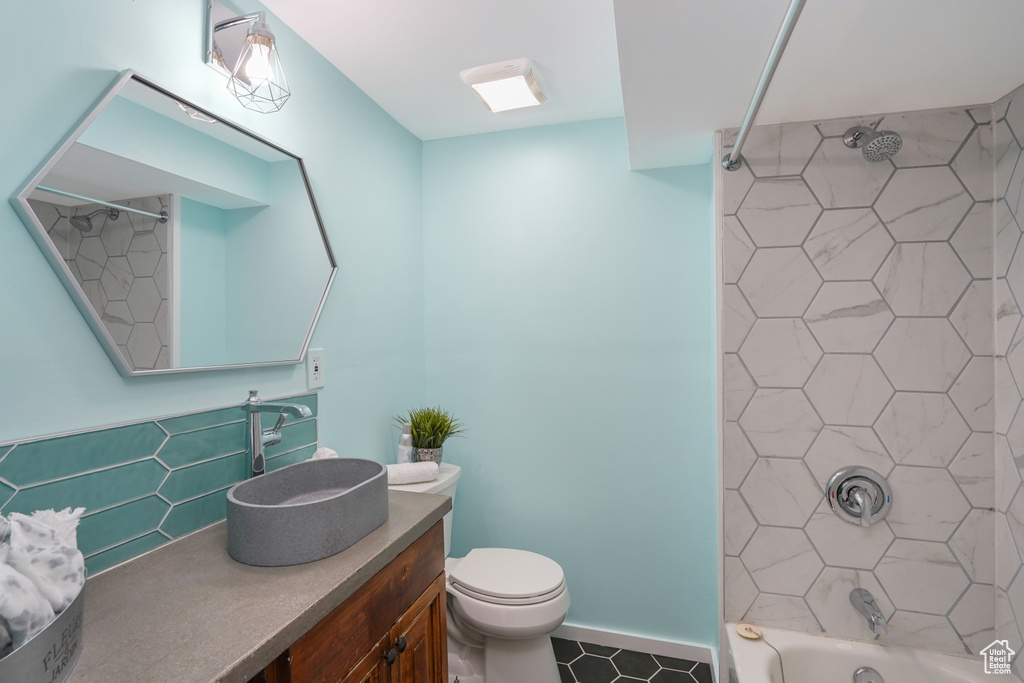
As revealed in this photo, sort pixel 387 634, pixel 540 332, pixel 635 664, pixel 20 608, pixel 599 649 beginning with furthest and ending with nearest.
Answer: pixel 540 332 < pixel 599 649 < pixel 635 664 < pixel 387 634 < pixel 20 608

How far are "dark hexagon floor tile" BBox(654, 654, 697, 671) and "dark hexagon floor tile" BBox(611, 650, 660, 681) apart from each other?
1.1 inches

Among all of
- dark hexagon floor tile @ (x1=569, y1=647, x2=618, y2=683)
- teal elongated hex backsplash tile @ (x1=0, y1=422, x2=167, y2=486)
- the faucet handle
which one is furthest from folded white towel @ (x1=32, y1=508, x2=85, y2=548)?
the faucet handle

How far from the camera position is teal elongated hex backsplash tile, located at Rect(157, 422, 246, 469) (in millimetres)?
1168

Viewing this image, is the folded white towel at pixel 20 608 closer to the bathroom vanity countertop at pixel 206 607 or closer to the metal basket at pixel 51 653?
the metal basket at pixel 51 653

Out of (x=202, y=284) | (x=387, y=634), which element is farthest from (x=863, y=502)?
(x=202, y=284)

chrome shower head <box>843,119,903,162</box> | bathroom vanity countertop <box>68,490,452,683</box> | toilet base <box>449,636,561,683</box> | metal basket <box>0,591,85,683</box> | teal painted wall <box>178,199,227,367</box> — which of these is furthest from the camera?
toilet base <box>449,636,561,683</box>

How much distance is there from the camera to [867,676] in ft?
4.92

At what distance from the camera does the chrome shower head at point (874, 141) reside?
1.44 m

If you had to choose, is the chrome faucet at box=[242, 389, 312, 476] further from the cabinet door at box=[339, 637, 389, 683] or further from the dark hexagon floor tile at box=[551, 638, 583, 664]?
the dark hexagon floor tile at box=[551, 638, 583, 664]

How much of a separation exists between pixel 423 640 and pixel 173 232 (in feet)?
3.83

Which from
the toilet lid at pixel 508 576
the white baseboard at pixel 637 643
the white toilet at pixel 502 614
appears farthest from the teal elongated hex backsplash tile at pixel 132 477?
the white baseboard at pixel 637 643

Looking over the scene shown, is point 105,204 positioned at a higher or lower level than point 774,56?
lower

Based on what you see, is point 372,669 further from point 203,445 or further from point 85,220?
point 85,220

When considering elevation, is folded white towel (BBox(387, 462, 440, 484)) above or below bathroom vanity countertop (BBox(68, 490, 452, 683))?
below
